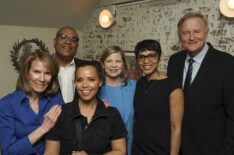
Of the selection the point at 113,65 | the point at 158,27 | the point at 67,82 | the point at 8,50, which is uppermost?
the point at 158,27

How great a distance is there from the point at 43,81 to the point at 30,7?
2686 millimetres

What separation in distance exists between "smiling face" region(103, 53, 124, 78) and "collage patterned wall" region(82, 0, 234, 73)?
133 centimetres

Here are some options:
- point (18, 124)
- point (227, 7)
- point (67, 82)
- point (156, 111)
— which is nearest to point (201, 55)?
point (156, 111)

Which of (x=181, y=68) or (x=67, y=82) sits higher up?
(x=181, y=68)

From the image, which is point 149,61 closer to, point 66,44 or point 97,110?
point 97,110

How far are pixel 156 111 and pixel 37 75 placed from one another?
1118 millimetres

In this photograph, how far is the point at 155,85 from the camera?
5.66ft

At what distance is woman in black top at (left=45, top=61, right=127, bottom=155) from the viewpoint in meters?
1.40

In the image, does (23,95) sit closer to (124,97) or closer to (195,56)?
(124,97)

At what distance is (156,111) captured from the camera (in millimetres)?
1652

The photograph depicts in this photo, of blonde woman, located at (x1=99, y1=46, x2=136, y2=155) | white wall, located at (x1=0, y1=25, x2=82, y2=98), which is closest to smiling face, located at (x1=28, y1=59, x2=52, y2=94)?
blonde woman, located at (x1=99, y1=46, x2=136, y2=155)

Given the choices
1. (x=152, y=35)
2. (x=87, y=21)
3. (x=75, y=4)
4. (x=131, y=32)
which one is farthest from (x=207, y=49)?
(x=87, y=21)

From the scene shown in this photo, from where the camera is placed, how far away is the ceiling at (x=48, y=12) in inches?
138

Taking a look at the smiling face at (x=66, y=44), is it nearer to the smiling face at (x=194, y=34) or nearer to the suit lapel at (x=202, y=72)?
the smiling face at (x=194, y=34)
